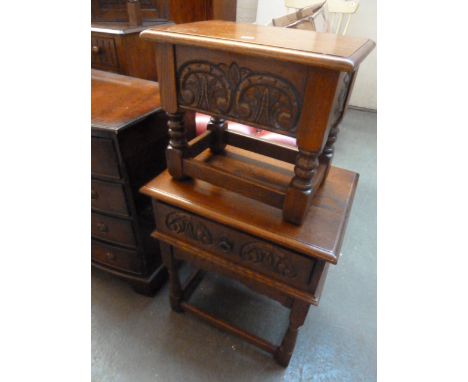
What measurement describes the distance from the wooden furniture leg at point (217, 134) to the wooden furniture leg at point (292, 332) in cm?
48

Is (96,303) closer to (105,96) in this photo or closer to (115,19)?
(105,96)

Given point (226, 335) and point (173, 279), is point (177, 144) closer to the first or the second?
point (173, 279)

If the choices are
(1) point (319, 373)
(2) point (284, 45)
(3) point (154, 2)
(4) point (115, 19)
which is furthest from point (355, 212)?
(4) point (115, 19)

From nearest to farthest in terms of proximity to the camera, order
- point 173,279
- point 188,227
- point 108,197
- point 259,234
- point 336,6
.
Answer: point 259,234, point 188,227, point 108,197, point 173,279, point 336,6

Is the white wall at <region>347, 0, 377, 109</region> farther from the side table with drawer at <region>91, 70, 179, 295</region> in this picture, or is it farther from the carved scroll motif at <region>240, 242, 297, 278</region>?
the carved scroll motif at <region>240, 242, 297, 278</region>

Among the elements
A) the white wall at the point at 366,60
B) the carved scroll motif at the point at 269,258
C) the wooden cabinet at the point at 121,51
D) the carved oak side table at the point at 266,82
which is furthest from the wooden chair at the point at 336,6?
the carved scroll motif at the point at 269,258

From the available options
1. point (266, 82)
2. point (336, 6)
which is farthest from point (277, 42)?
point (336, 6)

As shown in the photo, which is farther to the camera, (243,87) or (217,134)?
(217,134)

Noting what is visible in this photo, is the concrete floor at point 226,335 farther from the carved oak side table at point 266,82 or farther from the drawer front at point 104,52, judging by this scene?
the drawer front at point 104,52

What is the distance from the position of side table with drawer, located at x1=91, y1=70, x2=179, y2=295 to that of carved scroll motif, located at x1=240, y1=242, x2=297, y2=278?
→ 405mm

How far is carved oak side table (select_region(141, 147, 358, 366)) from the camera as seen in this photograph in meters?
0.64

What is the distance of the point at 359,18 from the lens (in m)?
2.51

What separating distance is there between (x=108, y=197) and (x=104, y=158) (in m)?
0.14

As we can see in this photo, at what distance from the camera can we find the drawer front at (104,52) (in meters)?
1.16
